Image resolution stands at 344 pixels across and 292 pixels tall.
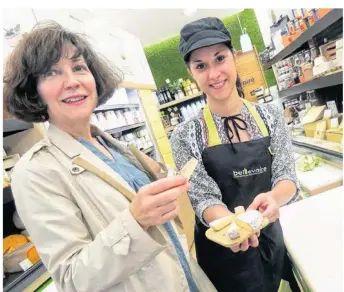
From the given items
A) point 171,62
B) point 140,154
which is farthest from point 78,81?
point 171,62

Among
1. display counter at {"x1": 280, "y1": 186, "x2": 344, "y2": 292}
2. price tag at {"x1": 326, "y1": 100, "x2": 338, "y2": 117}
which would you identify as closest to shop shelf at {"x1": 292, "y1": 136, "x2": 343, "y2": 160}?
price tag at {"x1": 326, "y1": 100, "x2": 338, "y2": 117}

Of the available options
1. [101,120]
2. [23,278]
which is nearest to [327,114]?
[101,120]

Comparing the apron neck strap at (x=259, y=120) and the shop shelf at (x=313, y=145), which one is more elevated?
the apron neck strap at (x=259, y=120)

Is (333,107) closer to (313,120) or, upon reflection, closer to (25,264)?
(313,120)

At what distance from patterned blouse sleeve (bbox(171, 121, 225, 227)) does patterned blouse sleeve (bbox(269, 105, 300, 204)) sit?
278 millimetres

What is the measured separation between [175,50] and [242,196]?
294 inches

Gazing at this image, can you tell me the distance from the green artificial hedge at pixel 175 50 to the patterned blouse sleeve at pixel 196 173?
6.78m

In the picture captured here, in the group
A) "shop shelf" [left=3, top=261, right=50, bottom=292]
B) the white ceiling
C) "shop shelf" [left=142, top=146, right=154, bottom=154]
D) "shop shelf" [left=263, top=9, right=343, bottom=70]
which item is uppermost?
the white ceiling

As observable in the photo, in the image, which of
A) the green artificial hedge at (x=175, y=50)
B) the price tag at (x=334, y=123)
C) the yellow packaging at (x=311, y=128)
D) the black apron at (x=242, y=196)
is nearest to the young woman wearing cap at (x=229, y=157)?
the black apron at (x=242, y=196)

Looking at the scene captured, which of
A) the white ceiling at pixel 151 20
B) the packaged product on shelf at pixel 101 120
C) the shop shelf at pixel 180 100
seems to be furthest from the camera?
the shop shelf at pixel 180 100

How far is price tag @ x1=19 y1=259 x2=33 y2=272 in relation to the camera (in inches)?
63.6

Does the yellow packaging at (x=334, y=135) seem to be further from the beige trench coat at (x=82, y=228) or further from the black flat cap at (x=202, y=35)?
the beige trench coat at (x=82, y=228)

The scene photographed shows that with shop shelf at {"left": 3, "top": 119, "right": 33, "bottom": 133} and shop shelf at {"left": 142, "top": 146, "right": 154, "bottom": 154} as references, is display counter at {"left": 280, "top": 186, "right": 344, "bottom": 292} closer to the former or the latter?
shop shelf at {"left": 3, "top": 119, "right": 33, "bottom": 133}

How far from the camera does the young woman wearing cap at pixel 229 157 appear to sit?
1.27 metres
